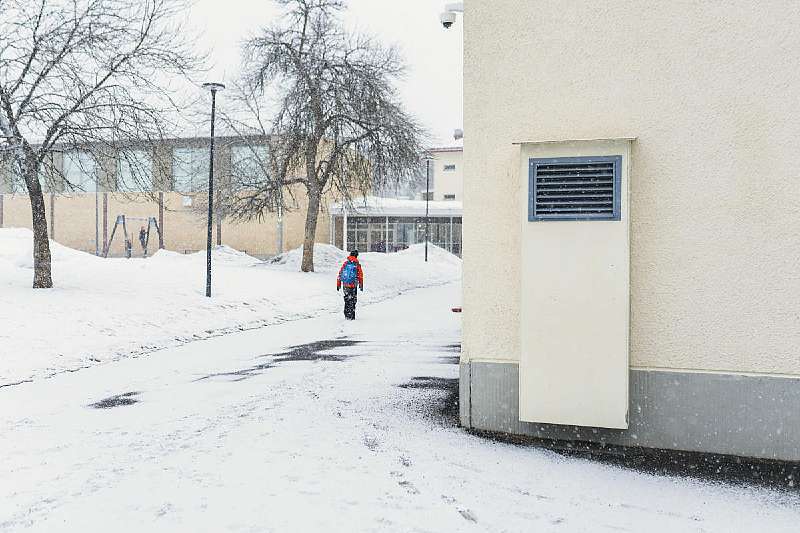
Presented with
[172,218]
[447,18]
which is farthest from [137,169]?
[172,218]

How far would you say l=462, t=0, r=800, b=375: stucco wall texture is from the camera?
16.9 feet

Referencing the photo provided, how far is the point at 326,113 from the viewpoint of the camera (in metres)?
26.6

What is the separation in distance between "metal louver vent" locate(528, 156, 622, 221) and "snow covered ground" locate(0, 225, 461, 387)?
681 cm

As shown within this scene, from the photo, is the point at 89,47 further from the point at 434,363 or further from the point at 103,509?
the point at 103,509

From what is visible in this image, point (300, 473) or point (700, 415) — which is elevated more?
point (700, 415)

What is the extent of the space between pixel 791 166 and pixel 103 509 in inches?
200

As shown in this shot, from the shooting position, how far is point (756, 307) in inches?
203

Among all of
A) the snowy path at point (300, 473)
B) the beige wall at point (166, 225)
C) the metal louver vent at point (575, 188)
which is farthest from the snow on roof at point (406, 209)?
the metal louver vent at point (575, 188)

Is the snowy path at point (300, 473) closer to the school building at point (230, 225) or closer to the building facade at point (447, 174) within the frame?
the school building at point (230, 225)

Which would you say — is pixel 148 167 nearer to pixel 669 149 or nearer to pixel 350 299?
pixel 350 299

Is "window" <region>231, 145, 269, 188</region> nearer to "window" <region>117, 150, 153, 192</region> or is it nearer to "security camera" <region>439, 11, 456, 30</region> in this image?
"window" <region>117, 150, 153, 192</region>

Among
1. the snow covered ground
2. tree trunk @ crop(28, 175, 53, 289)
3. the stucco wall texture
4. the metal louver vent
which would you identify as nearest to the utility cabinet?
the metal louver vent

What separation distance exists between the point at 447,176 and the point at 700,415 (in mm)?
59172

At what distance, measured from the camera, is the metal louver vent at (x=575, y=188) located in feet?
17.3
